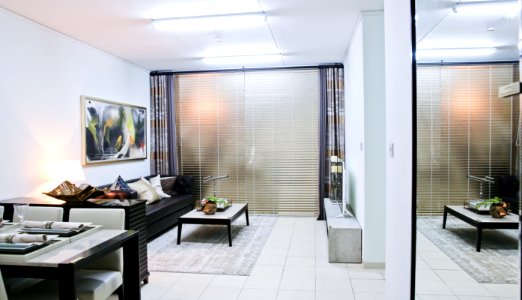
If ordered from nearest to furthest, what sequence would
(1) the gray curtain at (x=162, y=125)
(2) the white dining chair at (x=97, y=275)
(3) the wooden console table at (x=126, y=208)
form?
1. (2) the white dining chair at (x=97, y=275)
2. (3) the wooden console table at (x=126, y=208)
3. (1) the gray curtain at (x=162, y=125)

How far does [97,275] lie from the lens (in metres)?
2.46

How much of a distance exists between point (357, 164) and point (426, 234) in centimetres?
290

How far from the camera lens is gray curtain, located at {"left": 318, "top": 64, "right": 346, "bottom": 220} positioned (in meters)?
6.36

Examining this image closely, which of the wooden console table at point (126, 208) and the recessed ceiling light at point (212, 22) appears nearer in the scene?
the wooden console table at point (126, 208)

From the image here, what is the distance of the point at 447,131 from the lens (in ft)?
4.83

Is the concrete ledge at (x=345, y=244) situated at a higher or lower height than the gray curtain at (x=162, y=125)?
lower

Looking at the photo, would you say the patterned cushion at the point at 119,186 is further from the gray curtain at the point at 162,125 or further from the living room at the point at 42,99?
the gray curtain at the point at 162,125

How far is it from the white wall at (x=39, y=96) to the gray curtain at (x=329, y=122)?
3579 millimetres

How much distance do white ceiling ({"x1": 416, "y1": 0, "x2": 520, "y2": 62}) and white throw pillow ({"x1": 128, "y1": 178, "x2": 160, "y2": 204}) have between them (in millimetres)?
4671

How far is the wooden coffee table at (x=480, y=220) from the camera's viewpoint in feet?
3.55

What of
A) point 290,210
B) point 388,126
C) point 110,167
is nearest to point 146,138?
point 110,167

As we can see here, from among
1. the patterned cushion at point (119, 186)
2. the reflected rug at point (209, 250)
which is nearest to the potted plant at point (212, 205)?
the reflected rug at point (209, 250)

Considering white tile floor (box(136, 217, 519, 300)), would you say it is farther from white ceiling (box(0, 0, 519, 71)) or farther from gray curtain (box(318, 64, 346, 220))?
white ceiling (box(0, 0, 519, 71))

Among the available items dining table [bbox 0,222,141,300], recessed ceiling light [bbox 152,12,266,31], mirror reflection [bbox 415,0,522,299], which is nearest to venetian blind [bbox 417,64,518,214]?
mirror reflection [bbox 415,0,522,299]
